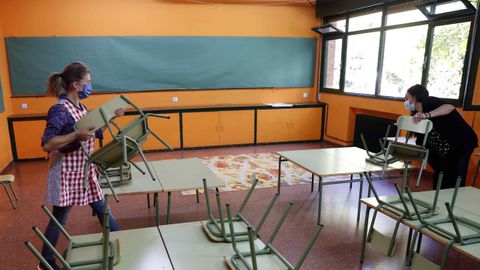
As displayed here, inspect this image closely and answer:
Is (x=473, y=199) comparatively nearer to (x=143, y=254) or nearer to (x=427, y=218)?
(x=427, y=218)

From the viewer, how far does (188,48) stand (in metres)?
6.41

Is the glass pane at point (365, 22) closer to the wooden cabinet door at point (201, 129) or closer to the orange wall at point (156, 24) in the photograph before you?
the orange wall at point (156, 24)

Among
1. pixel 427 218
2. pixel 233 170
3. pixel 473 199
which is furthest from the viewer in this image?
pixel 233 170

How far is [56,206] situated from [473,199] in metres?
2.76

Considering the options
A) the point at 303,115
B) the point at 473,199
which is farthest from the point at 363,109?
the point at 473,199

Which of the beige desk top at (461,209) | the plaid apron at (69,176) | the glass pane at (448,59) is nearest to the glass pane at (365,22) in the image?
the glass pane at (448,59)

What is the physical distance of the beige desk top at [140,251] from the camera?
58.1 inches

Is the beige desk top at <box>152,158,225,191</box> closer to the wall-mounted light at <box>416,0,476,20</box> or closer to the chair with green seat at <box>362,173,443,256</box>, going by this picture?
the chair with green seat at <box>362,173,443,256</box>

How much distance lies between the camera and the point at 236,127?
6652 millimetres

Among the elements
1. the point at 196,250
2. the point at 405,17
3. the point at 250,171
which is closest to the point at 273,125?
the point at 250,171

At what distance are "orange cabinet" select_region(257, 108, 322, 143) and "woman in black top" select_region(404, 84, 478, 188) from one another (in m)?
3.49

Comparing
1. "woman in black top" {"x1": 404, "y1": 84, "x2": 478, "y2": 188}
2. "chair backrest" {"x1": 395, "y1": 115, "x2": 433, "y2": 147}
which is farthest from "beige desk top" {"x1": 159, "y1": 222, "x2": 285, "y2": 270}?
"woman in black top" {"x1": 404, "y1": 84, "x2": 478, "y2": 188}

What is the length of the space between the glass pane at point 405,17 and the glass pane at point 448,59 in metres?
0.40

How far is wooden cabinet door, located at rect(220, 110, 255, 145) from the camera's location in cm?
657
